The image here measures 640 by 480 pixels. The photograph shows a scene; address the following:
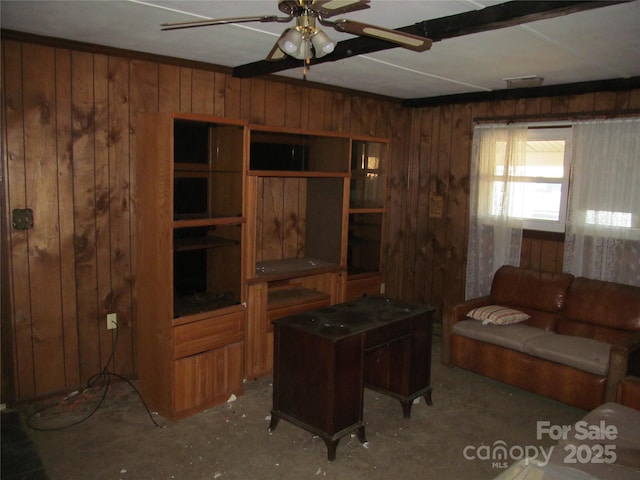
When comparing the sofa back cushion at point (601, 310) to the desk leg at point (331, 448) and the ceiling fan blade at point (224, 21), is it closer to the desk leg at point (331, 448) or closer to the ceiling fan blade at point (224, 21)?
the desk leg at point (331, 448)

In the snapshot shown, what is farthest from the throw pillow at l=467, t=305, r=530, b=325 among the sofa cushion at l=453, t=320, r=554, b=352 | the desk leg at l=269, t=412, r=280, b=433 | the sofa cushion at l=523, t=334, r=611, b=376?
the desk leg at l=269, t=412, r=280, b=433

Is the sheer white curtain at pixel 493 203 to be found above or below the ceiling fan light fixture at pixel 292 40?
below

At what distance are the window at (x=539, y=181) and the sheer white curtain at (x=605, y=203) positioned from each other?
174 millimetres

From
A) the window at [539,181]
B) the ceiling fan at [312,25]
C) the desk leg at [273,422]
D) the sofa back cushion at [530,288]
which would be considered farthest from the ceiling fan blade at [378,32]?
the window at [539,181]

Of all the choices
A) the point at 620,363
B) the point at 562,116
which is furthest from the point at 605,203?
the point at 620,363

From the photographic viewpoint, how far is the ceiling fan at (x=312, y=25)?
6.15ft

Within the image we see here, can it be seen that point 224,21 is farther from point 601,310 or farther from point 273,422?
point 601,310

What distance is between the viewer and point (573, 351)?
3.60 metres

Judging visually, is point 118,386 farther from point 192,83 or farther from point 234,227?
point 192,83

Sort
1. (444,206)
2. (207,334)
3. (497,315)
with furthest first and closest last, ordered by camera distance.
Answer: (444,206)
(497,315)
(207,334)

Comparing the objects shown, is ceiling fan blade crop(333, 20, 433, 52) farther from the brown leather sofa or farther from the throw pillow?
the throw pillow

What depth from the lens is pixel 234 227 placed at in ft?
11.9

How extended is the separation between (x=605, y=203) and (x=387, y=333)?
2314 mm

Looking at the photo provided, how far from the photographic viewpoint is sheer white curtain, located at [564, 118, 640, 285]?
4074 mm
